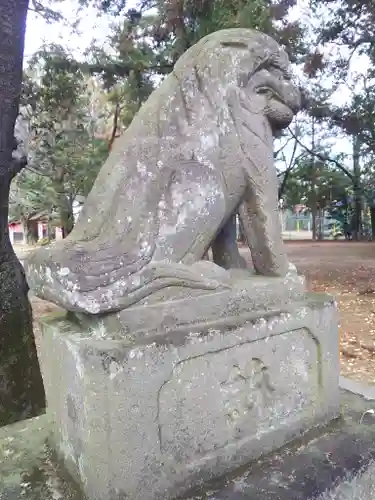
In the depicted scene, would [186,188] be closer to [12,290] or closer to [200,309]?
[200,309]

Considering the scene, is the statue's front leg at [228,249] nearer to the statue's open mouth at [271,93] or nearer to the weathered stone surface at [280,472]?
the statue's open mouth at [271,93]

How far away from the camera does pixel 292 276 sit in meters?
2.21

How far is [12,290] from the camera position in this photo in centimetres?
315

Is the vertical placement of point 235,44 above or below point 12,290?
above

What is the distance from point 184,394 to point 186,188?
0.82 meters

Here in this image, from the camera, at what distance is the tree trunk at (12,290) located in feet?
9.96

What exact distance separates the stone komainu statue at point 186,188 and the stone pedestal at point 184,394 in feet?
0.66

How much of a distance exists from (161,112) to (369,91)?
460 inches

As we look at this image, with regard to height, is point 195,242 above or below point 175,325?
above

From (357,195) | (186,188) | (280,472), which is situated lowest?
(280,472)

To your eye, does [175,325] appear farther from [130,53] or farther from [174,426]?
[130,53]

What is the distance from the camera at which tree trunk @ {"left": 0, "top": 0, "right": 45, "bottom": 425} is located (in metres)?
3.04

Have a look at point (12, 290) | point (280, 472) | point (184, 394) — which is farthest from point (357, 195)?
point (184, 394)

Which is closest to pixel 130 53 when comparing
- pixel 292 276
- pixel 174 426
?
pixel 292 276
